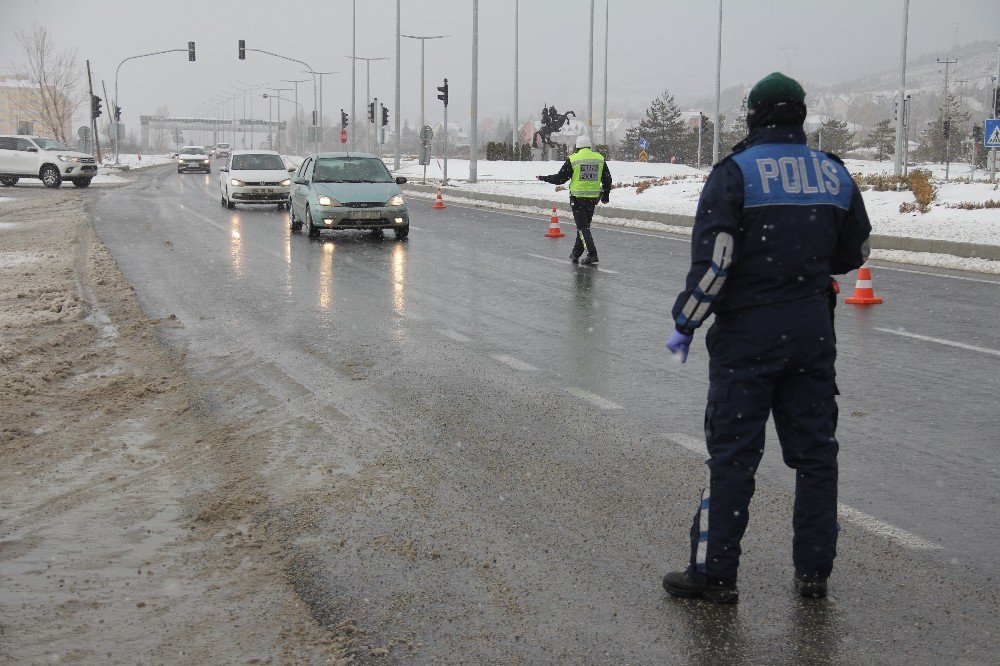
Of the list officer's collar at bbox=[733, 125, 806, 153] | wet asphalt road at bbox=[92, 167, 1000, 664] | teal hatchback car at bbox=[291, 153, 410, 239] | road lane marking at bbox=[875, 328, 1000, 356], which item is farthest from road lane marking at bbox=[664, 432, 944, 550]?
teal hatchback car at bbox=[291, 153, 410, 239]

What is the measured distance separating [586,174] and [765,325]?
1332 centimetres

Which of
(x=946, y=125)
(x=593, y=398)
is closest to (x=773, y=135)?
(x=593, y=398)

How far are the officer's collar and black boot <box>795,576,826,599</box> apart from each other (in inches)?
62.8

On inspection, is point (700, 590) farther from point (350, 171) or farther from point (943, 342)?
point (350, 171)

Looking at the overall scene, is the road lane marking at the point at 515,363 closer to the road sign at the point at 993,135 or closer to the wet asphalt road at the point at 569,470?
the wet asphalt road at the point at 569,470

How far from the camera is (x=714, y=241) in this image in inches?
164

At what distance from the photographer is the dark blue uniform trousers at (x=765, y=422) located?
13.8 ft

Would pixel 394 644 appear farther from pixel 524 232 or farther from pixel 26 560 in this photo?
pixel 524 232

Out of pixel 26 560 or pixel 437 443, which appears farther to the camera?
Answer: pixel 437 443

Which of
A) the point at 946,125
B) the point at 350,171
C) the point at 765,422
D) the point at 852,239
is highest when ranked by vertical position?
the point at 946,125

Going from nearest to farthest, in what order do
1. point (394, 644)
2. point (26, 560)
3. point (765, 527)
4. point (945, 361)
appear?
point (394, 644) < point (26, 560) < point (765, 527) < point (945, 361)

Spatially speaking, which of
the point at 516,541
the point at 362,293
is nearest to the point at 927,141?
the point at 362,293

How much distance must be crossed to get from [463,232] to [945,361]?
47.8 feet

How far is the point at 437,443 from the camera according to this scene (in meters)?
6.61
